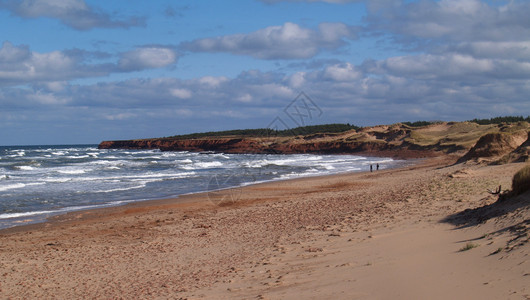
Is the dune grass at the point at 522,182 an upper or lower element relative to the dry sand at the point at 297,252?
upper

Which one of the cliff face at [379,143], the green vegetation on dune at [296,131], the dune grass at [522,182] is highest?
the green vegetation on dune at [296,131]

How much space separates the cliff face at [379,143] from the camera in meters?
55.9

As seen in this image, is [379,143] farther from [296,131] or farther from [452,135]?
[296,131]

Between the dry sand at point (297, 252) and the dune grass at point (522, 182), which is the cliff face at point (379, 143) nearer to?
the dry sand at point (297, 252)

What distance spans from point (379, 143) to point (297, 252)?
214 ft

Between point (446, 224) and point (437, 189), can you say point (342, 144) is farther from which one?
point (446, 224)

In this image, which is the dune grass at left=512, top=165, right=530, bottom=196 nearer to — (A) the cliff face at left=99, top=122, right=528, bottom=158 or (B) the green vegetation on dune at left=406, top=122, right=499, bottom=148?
(A) the cliff face at left=99, top=122, right=528, bottom=158

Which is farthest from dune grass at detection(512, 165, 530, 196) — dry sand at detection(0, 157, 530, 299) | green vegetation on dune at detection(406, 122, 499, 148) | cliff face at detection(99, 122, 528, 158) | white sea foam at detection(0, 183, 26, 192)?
green vegetation on dune at detection(406, 122, 499, 148)

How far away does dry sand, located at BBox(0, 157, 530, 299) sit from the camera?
19.7ft

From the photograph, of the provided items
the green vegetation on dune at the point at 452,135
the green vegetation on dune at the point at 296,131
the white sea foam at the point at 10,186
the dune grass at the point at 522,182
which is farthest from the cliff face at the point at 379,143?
the dune grass at the point at 522,182

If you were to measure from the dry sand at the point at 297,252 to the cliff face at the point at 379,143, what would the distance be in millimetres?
41853

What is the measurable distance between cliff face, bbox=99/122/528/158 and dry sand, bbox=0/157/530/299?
41.9m

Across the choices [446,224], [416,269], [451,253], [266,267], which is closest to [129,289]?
[266,267]

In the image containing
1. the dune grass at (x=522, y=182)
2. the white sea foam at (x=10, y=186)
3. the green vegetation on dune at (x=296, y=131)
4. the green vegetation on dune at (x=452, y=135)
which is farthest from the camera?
the green vegetation on dune at (x=296, y=131)
